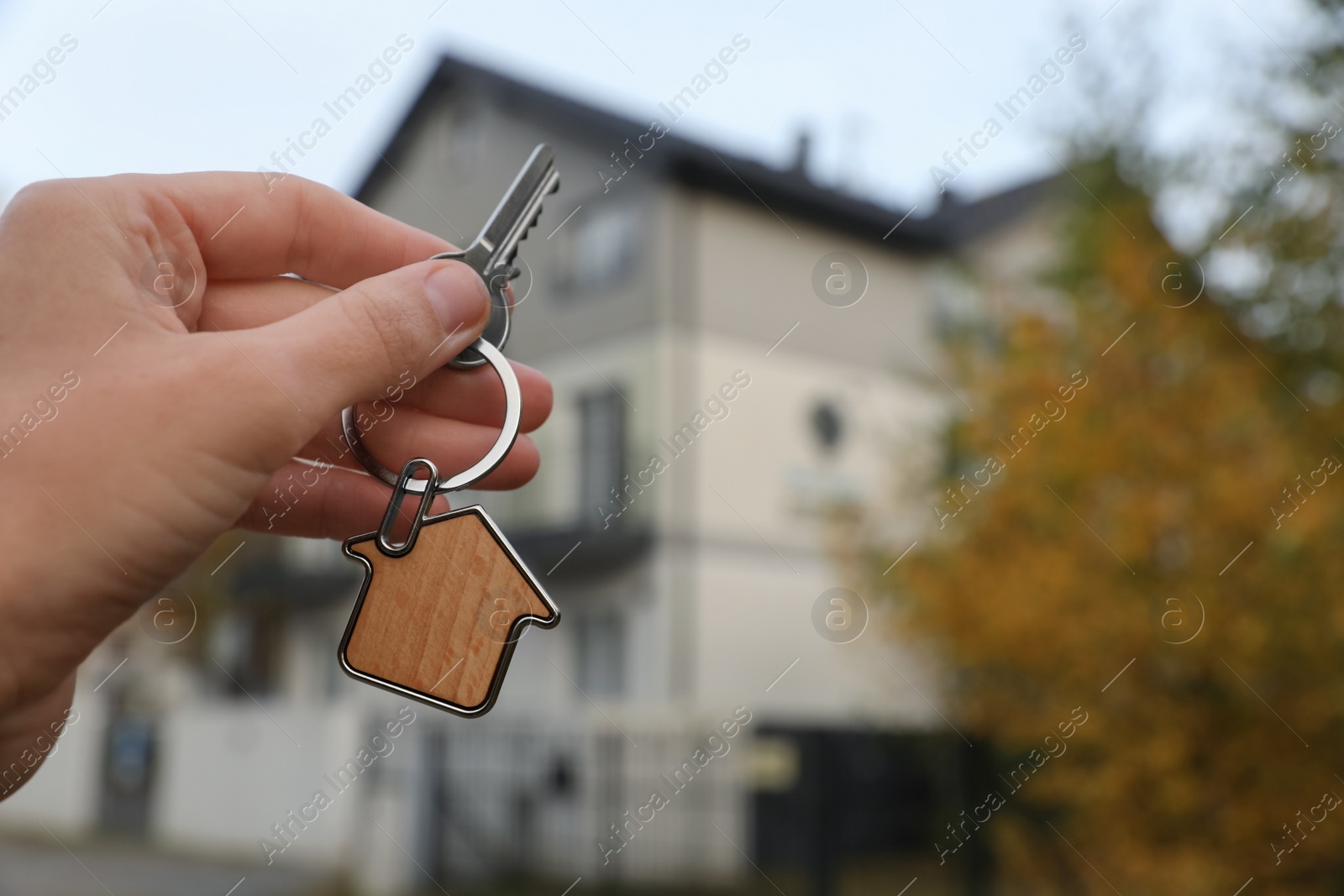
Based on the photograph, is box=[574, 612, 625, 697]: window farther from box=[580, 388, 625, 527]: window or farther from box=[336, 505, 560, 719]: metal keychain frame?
box=[336, 505, 560, 719]: metal keychain frame

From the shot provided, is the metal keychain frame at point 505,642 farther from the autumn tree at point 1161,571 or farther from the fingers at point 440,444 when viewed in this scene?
the autumn tree at point 1161,571

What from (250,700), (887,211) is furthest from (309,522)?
(250,700)

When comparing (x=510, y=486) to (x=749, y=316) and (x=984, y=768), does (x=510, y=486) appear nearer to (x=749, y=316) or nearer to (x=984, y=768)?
(x=984, y=768)

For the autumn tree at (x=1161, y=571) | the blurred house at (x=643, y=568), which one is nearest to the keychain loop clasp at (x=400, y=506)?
the autumn tree at (x=1161, y=571)

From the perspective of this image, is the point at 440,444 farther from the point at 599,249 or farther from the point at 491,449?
the point at 599,249

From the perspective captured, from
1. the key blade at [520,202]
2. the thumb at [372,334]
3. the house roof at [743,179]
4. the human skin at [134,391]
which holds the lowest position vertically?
the house roof at [743,179]

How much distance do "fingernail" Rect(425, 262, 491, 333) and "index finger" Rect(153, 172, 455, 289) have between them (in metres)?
0.13

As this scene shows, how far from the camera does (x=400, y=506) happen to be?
0.72m

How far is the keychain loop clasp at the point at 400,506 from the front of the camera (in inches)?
27.2

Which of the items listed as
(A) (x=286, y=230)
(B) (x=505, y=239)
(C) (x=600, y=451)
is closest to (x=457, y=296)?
(B) (x=505, y=239)

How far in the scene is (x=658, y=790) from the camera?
6.32 m

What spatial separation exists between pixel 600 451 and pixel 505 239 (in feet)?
23.6

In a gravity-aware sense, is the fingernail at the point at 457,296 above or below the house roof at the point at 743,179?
above

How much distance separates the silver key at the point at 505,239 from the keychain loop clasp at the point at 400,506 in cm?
9
